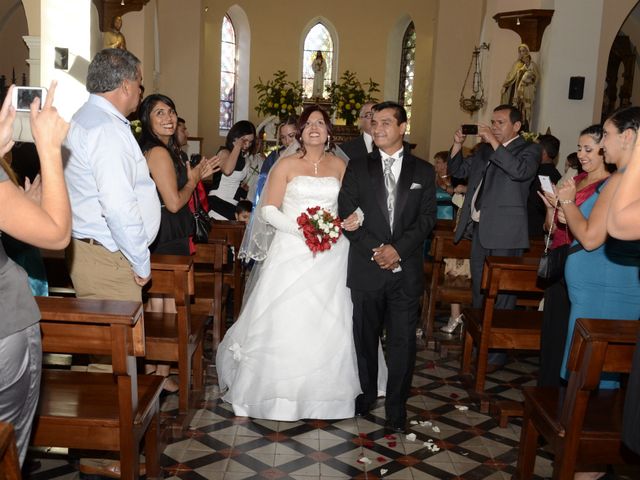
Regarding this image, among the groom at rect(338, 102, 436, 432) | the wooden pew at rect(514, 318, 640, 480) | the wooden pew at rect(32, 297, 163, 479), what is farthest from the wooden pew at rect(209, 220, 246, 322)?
the wooden pew at rect(514, 318, 640, 480)

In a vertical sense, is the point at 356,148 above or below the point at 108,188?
above

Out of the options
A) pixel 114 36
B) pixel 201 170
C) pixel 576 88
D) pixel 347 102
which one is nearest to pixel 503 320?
pixel 201 170

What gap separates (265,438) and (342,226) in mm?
1363

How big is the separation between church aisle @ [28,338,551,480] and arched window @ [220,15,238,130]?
13.0 m

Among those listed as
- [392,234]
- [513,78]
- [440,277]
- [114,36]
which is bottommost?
[440,277]

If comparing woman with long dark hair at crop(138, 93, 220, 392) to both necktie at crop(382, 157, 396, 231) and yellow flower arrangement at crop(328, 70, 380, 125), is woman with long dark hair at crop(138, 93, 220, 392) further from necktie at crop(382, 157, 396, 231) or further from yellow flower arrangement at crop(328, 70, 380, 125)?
yellow flower arrangement at crop(328, 70, 380, 125)

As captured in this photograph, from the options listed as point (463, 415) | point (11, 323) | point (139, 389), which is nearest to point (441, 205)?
point (463, 415)

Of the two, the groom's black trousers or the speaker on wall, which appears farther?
the speaker on wall

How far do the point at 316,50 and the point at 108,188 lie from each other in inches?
605

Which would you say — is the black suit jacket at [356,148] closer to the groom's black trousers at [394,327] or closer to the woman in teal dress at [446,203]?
the woman in teal dress at [446,203]

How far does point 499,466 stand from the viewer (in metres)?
3.95

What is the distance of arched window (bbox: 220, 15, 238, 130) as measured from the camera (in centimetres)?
1706

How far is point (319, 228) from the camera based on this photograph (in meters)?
4.37

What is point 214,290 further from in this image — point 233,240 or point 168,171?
point 168,171
